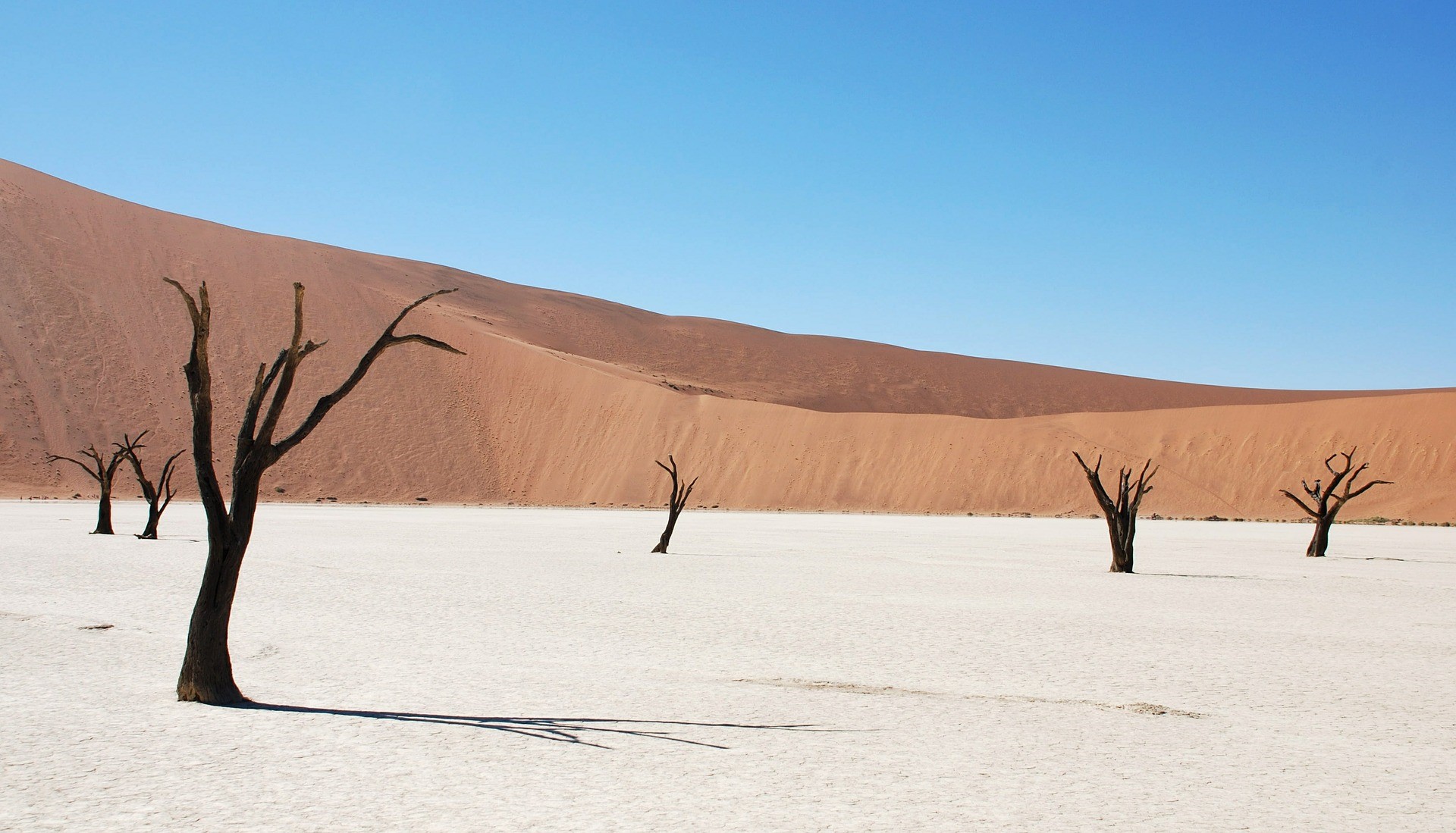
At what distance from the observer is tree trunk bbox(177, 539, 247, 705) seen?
8336 millimetres

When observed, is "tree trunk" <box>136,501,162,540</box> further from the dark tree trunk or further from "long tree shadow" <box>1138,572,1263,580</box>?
"long tree shadow" <box>1138,572,1263,580</box>

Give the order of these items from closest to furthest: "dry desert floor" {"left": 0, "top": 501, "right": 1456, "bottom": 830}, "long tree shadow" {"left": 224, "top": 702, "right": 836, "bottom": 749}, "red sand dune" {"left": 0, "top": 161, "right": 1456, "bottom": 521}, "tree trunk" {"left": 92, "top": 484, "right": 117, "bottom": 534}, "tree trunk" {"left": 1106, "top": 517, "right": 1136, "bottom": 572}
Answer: "dry desert floor" {"left": 0, "top": 501, "right": 1456, "bottom": 830}, "long tree shadow" {"left": 224, "top": 702, "right": 836, "bottom": 749}, "tree trunk" {"left": 1106, "top": 517, "right": 1136, "bottom": 572}, "tree trunk" {"left": 92, "top": 484, "right": 117, "bottom": 534}, "red sand dune" {"left": 0, "top": 161, "right": 1456, "bottom": 521}

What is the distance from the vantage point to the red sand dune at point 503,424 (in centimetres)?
6159

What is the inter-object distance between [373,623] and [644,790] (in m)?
7.65

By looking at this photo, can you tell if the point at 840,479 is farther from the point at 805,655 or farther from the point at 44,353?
the point at 805,655

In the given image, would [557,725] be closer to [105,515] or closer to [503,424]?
[105,515]

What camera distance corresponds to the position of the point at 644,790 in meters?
6.21

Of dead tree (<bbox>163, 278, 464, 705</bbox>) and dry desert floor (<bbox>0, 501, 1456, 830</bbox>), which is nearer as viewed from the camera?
dry desert floor (<bbox>0, 501, 1456, 830</bbox>)

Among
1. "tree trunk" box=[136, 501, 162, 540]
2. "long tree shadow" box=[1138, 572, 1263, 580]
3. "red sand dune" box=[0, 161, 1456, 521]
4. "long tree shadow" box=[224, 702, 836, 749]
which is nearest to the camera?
"long tree shadow" box=[224, 702, 836, 749]

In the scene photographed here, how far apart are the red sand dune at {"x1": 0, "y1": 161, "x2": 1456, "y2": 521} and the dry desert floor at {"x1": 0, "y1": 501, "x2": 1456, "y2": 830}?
4448cm

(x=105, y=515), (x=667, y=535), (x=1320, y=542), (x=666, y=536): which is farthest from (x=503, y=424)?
(x=1320, y=542)

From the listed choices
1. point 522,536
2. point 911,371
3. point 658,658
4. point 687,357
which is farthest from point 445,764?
point 911,371

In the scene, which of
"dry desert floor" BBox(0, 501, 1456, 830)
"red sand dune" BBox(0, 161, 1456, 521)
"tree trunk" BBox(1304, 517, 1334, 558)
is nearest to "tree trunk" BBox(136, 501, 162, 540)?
"dry desert floor" BBox(0, 501, 1456, 830)

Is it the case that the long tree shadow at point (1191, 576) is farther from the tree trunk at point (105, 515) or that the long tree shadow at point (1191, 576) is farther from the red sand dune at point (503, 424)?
the red sand dune at point (503, 424)
